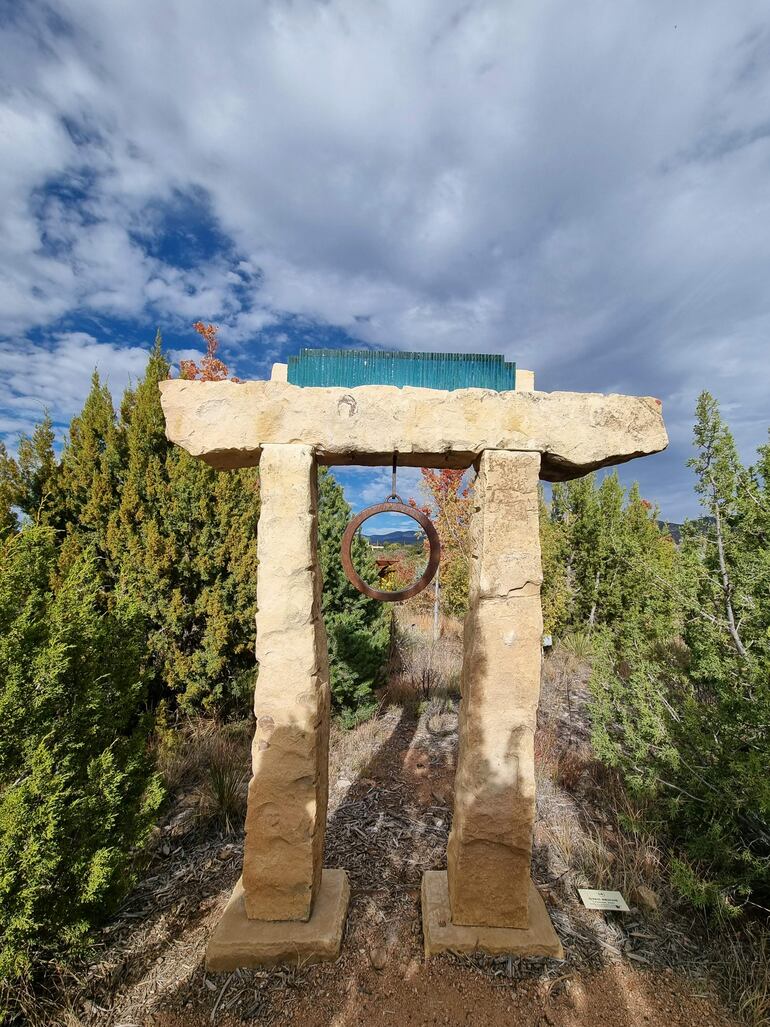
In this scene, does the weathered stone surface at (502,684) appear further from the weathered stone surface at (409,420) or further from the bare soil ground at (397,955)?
the bare soil ground at (397,955)

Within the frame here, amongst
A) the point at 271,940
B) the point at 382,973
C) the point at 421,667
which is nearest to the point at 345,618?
the point at 421,667

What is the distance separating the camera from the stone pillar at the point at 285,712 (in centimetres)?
278

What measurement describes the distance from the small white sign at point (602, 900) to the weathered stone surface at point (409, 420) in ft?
9.59

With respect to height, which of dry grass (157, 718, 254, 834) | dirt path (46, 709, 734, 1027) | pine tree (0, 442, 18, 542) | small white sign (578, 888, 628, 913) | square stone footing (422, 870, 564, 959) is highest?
pine tree (0, 442, 18, 542)

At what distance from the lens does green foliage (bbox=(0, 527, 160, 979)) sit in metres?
2.46

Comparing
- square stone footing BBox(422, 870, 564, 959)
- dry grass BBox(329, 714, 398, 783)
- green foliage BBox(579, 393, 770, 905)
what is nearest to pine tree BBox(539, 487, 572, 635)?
dry grass BBox(329, 714, 398, 783)

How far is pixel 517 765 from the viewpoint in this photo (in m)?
2.76

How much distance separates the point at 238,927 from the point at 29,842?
1.31 m

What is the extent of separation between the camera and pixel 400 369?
291 centimetres

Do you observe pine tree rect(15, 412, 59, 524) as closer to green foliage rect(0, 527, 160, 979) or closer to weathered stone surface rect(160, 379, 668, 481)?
green foliage rect(0, 527, 160, 979)

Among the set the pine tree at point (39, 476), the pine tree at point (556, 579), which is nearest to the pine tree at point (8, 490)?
the pine tree at point (39, 476)

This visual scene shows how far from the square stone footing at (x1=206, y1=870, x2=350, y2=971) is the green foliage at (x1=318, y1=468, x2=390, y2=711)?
134 inches

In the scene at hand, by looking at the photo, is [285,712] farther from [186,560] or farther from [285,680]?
[186,560]

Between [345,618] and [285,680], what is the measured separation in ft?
12.4
